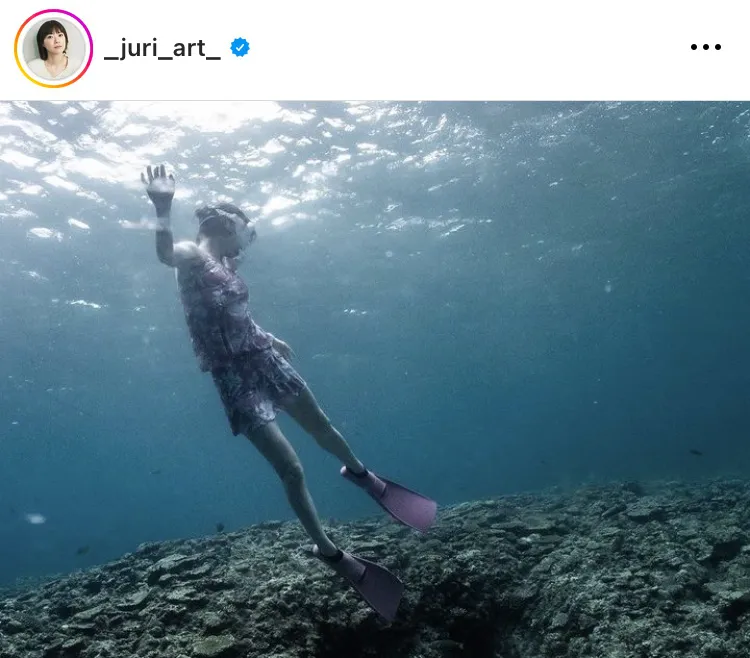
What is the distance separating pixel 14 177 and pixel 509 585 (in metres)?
16.8

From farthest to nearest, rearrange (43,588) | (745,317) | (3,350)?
(745,317) < (3,350) < (43,588)

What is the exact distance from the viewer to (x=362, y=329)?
33938 millimetres

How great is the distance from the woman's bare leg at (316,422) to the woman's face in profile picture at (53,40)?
116 inches

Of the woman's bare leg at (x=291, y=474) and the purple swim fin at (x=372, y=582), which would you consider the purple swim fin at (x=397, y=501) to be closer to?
the purple swim fin at (x=372, y=582)

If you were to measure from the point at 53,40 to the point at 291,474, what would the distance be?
3238 mm

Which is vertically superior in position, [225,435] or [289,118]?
[225,435]

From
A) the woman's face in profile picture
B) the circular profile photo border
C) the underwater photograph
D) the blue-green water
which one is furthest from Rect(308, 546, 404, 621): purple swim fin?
the blue-green water

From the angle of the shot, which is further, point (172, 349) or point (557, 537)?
point (172, 349)

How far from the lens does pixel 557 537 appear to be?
241 inches

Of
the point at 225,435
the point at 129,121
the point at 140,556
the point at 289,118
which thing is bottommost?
the point at 140,556

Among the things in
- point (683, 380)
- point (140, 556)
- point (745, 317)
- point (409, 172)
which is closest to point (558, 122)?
point (409, 172)

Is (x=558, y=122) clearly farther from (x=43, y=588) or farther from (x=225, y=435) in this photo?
(x=225, y=435)

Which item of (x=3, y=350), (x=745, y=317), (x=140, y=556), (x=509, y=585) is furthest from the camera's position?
(x=745, y=317)

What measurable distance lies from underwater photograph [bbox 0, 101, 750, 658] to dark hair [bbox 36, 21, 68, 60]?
3.99ft
